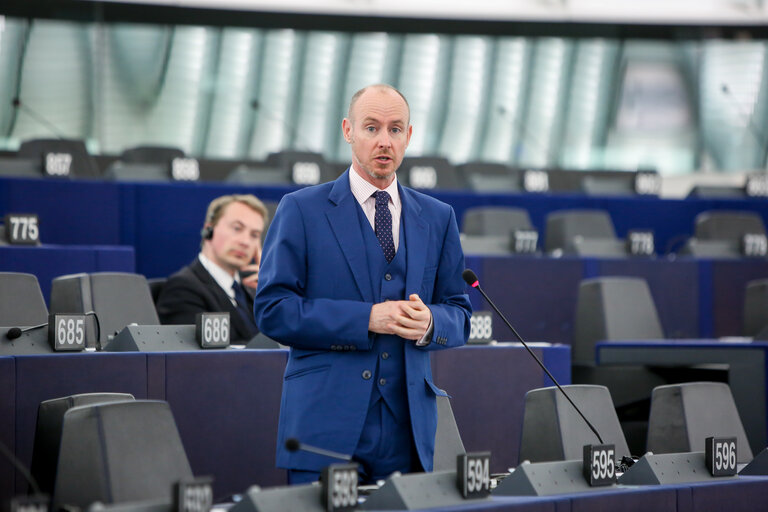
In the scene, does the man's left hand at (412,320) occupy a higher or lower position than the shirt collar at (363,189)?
lower

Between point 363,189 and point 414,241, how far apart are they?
14 cm

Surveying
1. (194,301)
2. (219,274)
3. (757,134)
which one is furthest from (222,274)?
(757,134)

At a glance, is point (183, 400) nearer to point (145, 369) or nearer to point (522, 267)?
point (145, 369)

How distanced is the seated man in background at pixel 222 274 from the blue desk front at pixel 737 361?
1.67 m

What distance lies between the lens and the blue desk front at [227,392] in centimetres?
289

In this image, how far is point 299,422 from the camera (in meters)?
2.06

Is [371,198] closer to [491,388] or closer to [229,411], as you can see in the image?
[229,411]

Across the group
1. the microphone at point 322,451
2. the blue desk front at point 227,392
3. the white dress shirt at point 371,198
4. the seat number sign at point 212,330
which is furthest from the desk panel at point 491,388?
the microphone at point 322,451

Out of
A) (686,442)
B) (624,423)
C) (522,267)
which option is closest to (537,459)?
(686,442)

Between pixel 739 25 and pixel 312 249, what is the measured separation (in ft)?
31.1

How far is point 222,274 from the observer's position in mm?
4145

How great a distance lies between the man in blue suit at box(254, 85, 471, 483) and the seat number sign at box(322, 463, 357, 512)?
0.21ft

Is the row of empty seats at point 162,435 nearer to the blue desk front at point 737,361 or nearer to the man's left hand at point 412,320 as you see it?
the man's left hand at point 412,320

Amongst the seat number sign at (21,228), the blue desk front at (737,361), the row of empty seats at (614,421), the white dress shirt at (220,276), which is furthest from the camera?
the seat number sign at (21,228)
